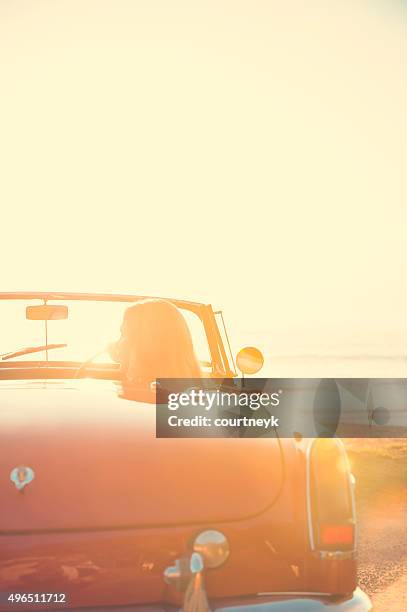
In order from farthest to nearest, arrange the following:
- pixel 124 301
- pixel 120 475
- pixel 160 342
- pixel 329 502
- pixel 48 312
→ pixel 124 301, pixel 48 312, pixel 160 342, pixel 329 502, pixel 120 475

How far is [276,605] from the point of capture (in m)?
2.97

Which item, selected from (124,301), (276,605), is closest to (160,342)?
(276,605)

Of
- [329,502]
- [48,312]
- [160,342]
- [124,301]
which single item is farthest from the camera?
[124,301]

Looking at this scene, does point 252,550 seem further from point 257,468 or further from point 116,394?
point 116,394

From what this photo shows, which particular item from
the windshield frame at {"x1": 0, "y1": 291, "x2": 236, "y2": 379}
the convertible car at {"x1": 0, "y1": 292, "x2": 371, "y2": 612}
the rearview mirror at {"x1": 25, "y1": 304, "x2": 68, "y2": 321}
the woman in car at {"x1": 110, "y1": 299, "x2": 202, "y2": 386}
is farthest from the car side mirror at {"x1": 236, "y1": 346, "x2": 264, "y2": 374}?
the convertible car at {"x1": 0, "y1": 292, "x2": 371, "y2": 612}

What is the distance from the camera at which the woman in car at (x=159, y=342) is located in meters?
3.84

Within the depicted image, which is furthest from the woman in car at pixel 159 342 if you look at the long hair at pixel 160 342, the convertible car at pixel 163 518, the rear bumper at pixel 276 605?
the rear bumper at pixel 276 605

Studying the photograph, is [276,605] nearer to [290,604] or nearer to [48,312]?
[290,604]

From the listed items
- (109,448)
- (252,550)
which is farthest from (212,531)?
(109,448)

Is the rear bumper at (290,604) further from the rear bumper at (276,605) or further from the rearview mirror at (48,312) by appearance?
the rearview mirror at (48,312)

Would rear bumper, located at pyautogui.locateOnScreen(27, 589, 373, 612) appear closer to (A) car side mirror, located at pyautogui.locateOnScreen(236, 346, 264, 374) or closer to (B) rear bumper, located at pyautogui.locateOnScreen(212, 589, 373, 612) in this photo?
(B) rear bumper, located at pyautogui.locateOnScreen(212, 589, 373, 612)

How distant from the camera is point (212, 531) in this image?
297cm

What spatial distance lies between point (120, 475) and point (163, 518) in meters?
0.22

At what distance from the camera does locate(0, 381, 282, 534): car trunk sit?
9.44 feet
